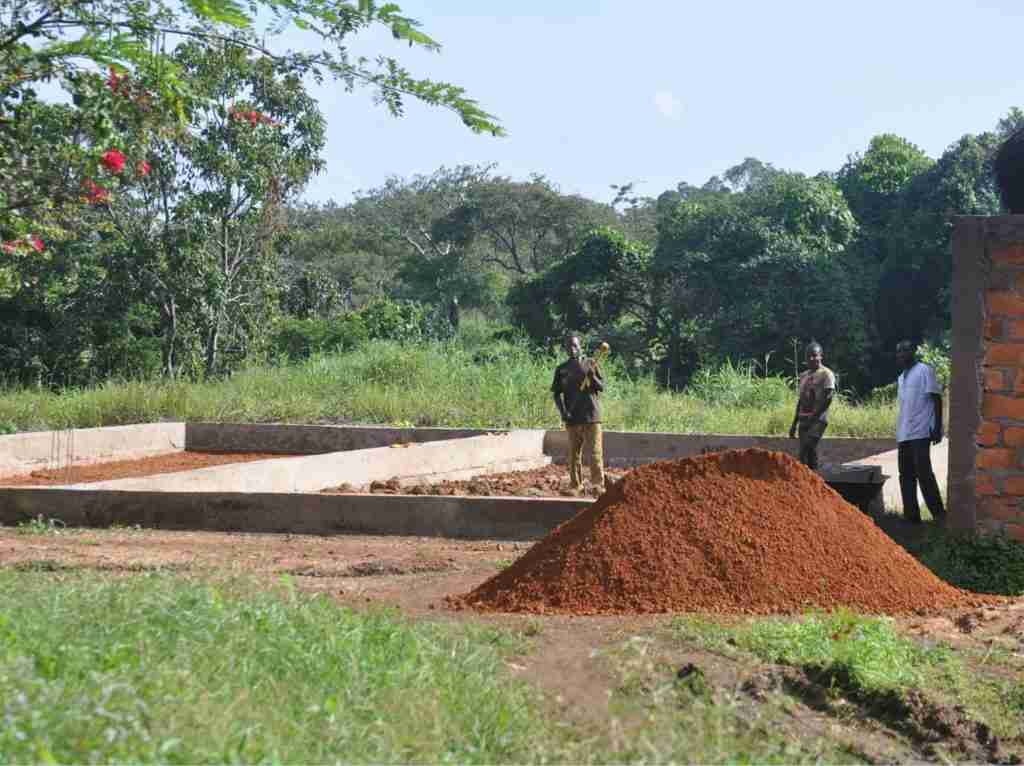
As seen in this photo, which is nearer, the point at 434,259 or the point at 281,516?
the point at 281,516

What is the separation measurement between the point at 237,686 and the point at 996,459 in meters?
5.48

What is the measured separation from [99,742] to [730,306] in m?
23.2

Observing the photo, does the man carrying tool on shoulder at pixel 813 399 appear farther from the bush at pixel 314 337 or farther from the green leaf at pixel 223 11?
the bush at pixel 314 337

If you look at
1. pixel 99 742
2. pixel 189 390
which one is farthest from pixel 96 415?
pixel 99 742

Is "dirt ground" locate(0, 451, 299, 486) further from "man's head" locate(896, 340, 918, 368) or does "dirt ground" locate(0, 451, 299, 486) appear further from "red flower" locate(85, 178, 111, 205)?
"man's head" locate(896, 340, 918, 368)

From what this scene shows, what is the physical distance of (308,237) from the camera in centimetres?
3797

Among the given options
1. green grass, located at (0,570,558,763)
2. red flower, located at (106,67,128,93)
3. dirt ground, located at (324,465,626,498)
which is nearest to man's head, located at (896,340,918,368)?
dirt ground, located at (324,465,626,498)

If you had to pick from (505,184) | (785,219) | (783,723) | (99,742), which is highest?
(505,184)

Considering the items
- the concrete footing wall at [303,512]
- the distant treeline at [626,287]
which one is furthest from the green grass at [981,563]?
the distant treeline at [626,287]

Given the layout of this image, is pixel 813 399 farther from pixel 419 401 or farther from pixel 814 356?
pixel 419 401

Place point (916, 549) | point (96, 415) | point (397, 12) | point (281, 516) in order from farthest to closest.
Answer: point (96, 415), point (281, 516), point (916, 549), point (397, 12)

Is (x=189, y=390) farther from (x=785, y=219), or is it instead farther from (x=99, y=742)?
(x=99, y=742)

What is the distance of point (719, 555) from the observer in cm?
719

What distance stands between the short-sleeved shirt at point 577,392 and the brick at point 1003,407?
14.6 ft
